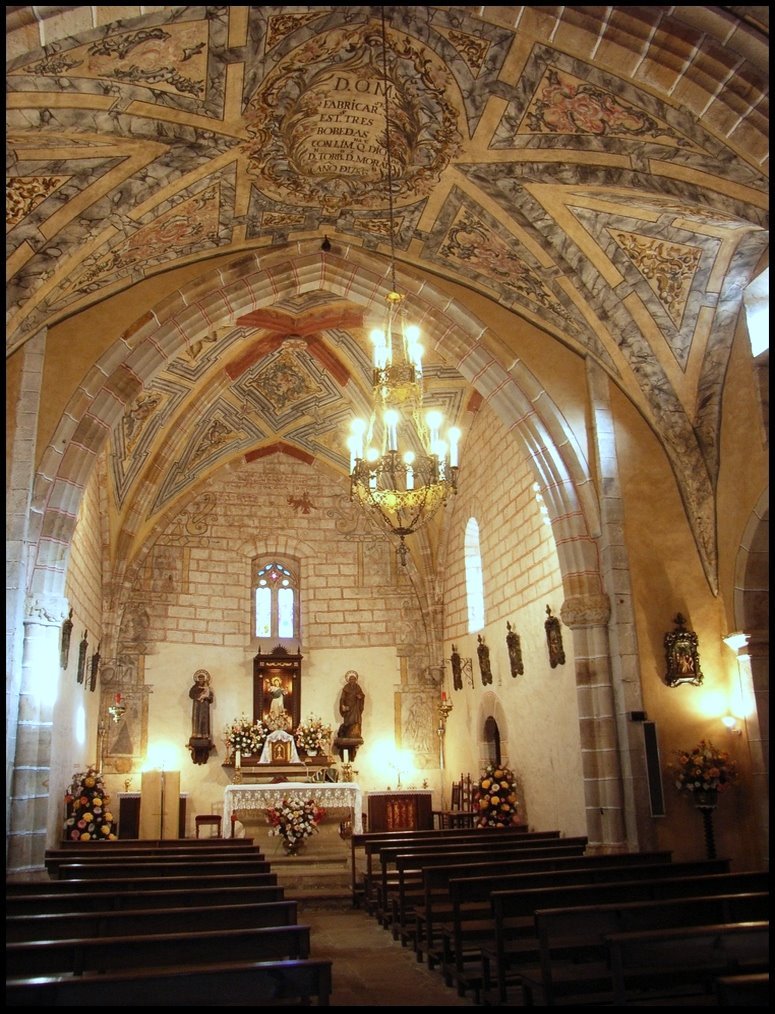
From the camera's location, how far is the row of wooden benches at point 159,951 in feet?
14.4

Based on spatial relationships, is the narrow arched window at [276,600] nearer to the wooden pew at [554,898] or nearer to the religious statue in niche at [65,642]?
the religious statue in niche at [65,642]

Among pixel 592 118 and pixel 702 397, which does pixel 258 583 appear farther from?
pixel 592 118

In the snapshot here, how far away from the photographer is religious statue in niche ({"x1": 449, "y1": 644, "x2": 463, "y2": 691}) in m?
18.0

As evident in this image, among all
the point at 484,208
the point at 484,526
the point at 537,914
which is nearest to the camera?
the point at 537,914

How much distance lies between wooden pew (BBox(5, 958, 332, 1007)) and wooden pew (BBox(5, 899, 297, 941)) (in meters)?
1.24

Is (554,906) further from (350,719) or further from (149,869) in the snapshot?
(350,719)

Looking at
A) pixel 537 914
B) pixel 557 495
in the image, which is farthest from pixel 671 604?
pixel 537 914

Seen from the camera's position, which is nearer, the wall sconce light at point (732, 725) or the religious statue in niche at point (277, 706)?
the wall sconce light at point (732, 725)

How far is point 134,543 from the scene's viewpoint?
60.3 feet

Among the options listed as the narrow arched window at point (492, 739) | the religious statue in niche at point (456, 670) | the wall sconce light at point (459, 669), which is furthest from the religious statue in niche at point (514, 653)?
the religious statue in niche at point (456, 670)

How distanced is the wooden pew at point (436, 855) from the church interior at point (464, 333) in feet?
3.41

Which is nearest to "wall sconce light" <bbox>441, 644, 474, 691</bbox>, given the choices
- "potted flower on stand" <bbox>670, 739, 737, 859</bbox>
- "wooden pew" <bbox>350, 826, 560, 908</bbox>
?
"wooden pew" <bbox>350, 826, 560, 908</bbox>

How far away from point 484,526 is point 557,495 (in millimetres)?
4298

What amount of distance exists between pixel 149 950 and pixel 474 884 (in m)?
3.08
